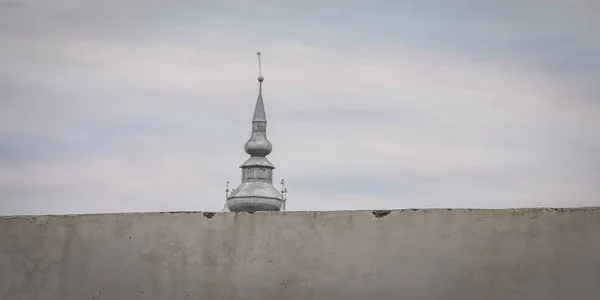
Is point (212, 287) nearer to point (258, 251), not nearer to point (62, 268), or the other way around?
point (258, 251)

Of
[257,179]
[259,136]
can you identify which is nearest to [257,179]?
[257,179]

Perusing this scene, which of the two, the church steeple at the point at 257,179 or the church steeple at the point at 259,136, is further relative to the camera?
the church steeple at the point at 259,136

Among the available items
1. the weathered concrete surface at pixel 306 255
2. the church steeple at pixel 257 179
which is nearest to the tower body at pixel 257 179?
the church steeple at pixel 257 179

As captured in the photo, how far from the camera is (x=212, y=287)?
5520 millimetres

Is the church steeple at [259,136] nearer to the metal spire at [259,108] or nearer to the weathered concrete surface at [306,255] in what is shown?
the metal spire at [259,108]

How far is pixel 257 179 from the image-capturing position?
93.5 metres

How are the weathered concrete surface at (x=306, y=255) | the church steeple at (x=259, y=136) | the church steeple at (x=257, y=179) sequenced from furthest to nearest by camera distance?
the church steeple at (x=259, y=136), the church steeple at (x=257, y=179), the weathered concrete surface at (x=306, y=255)

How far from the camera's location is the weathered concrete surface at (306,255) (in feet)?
16.9

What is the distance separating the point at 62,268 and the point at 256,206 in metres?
85.4

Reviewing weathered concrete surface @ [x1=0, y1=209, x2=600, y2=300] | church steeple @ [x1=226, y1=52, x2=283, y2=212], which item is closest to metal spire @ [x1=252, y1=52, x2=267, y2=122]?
church steeple @ [x1=226, y1=52, x2=283, y2=212]

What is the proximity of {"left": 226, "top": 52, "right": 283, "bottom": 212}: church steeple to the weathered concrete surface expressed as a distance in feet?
272

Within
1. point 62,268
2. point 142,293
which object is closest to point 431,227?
point 142,293

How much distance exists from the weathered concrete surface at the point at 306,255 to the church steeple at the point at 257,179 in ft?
272

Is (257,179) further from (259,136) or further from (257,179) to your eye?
(259,136)
